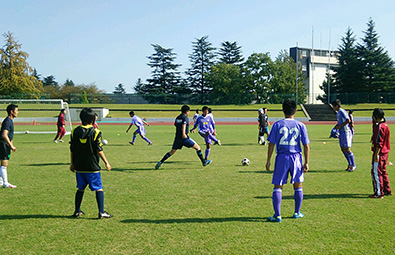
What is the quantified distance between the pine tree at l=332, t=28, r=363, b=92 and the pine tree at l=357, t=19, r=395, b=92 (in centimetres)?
100

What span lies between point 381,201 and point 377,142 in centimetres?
120

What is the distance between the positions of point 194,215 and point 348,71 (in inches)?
2736

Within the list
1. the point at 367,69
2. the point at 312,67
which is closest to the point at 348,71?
the point at 367,69

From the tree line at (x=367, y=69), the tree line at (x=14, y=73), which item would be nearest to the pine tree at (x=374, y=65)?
the tree line at (x=367, y=69)

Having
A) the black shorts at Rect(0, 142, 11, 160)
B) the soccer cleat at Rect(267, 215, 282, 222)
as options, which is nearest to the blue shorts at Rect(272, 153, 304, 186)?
the soccer cleat at Rect(267, 215, 282, 222)

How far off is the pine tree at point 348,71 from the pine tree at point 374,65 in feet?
3.28

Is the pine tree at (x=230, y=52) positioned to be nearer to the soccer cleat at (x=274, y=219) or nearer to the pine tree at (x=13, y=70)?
the pine tree at (x=13, y=70)

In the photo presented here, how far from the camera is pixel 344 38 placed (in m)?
71.9

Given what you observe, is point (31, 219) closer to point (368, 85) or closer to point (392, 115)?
point (392, 115)

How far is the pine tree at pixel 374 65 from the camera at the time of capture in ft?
216

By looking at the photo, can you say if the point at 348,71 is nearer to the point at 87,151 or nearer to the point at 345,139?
the point at 345,139

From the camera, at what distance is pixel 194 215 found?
20.6 feet

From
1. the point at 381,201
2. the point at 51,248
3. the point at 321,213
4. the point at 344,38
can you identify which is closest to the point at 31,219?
the point at 51,248

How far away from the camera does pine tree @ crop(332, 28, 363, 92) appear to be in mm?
67500
